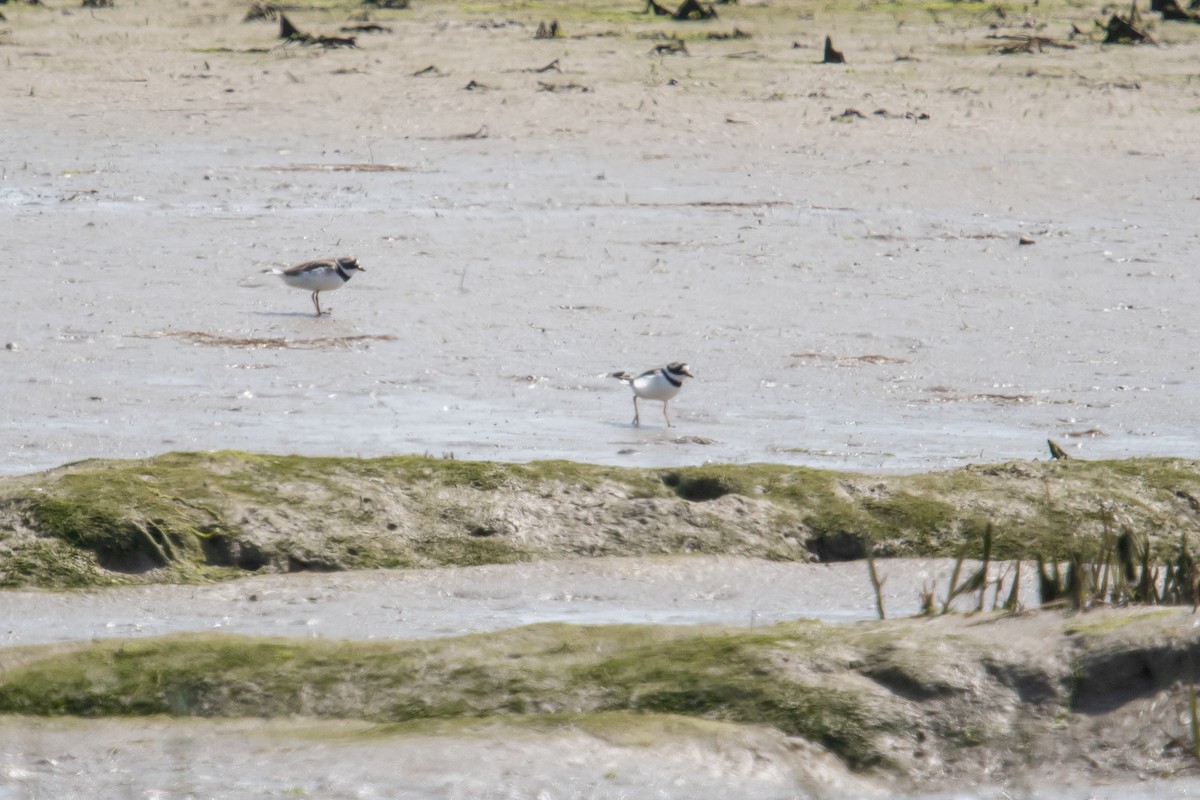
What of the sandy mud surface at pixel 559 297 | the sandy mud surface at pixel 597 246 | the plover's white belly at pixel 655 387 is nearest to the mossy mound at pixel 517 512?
the sandy mud surface at pixel 559 297

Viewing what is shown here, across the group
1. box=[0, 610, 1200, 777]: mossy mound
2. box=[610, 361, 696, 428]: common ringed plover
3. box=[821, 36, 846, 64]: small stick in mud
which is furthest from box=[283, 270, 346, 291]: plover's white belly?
box=[821, 36, 846, 64]: small stick in mud

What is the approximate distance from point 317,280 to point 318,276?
1.2 inches

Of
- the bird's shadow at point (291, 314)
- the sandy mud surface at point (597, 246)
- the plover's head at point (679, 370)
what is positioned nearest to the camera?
the sandy mud surface at point (597, 246)

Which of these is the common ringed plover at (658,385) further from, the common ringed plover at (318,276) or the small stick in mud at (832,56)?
the small stick in mud at (832,56)

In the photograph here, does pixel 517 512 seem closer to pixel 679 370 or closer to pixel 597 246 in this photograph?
pixel 679 370

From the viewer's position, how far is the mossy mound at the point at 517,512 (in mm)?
5840

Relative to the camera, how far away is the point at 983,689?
4371 mm

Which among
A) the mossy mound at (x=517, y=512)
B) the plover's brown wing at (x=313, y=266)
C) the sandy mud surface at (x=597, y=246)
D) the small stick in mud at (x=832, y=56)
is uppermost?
the small stick in mud at (x=832, y=56)

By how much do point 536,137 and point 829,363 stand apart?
29.1 feet

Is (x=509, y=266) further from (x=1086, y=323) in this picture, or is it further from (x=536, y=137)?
(x=536, y=137)

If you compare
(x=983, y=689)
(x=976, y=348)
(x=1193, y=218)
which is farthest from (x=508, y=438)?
(x=1193, y=218)

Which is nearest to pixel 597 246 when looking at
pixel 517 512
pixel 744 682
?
pixel 517 512

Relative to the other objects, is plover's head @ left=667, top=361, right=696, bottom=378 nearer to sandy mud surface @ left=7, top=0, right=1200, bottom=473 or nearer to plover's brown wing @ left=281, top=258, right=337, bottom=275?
sandy mud surface @ left=7, top=0, right=1200, bottom=473

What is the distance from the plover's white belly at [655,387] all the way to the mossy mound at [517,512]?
215 centimetres
